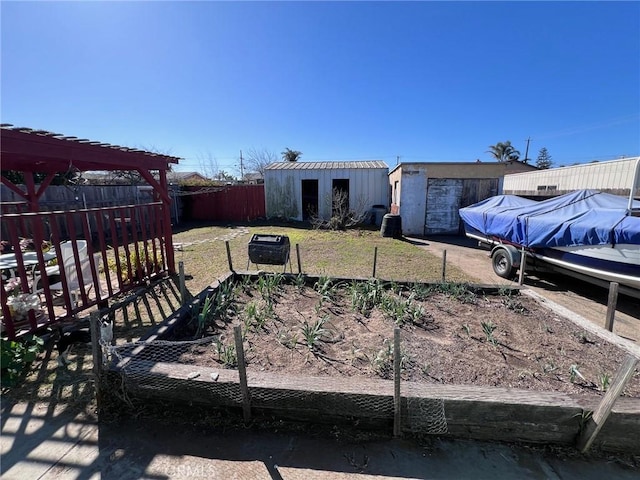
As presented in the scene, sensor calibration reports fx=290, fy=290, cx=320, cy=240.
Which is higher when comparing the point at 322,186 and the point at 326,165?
the point at 326,165

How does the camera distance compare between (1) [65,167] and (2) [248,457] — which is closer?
(2) [248,457]

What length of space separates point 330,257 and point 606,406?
19.9ft

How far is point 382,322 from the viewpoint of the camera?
350 cm

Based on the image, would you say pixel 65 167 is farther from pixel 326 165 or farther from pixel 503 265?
pixel 326 165

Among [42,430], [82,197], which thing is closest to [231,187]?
[82,197]

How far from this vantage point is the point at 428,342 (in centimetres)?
306

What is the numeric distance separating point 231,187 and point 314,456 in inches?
581

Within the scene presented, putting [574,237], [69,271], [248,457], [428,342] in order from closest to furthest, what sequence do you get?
[248,457] → [428,342] → [69,271] → [574,237]

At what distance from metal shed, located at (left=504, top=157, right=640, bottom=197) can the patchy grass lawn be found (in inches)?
131

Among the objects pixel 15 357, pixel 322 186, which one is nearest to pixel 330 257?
pixel 15 357

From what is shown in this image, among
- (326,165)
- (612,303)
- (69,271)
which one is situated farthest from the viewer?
(326,165)

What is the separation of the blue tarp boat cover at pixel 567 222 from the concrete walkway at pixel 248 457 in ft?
11.4

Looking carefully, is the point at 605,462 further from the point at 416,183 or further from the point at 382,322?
the point at 416,183

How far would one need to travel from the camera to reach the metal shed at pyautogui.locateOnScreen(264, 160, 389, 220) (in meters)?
13.3
